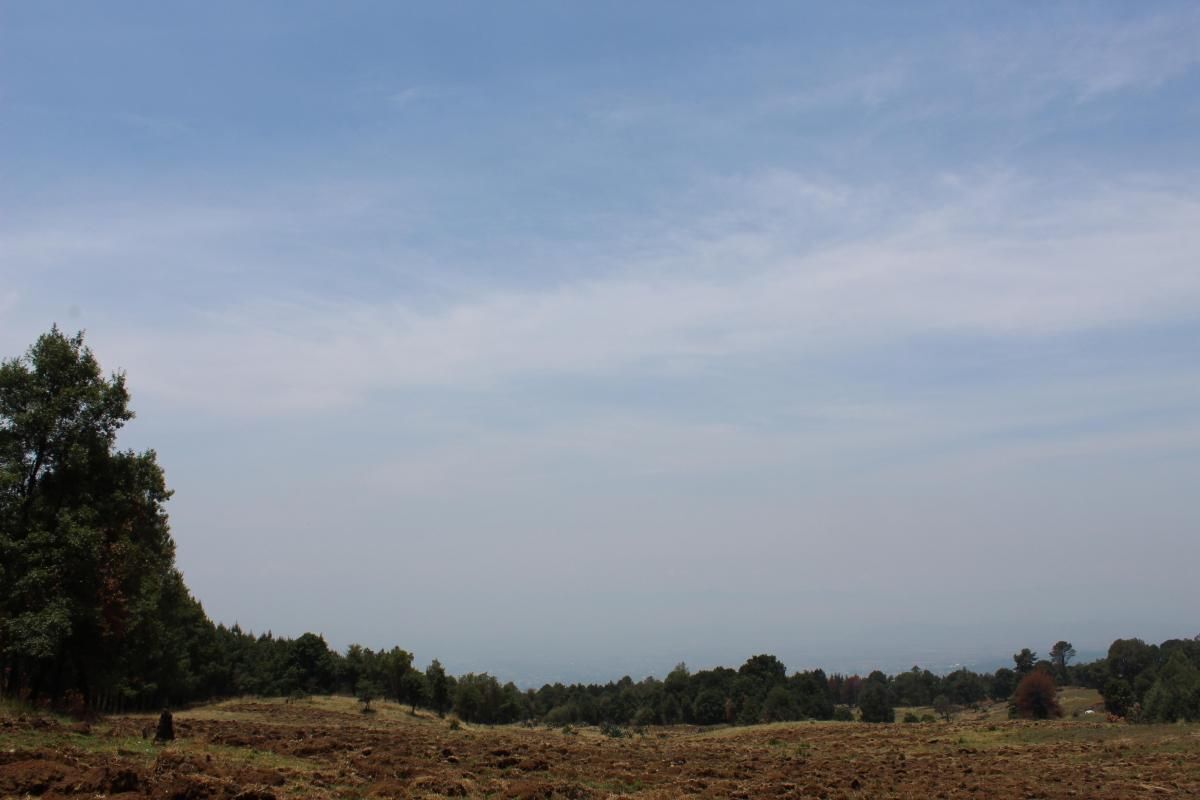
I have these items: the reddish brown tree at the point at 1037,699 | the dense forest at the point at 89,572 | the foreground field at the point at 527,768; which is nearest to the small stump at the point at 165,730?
the foreground field at the point at 527,768

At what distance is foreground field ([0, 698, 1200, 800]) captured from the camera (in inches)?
653

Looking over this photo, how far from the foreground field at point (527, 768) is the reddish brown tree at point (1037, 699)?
48.3 metres

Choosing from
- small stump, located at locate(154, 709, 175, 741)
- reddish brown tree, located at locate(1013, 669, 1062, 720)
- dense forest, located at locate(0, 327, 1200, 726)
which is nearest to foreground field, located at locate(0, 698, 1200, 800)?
small stump, located at locate(154, 709, 175, 741)

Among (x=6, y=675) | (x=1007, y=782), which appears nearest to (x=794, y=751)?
(x=1007, y=782)

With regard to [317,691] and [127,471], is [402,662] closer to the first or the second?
[317,691]

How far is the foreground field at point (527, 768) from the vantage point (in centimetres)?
1659

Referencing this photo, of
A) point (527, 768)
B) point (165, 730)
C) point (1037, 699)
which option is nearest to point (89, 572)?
point (165, 730)

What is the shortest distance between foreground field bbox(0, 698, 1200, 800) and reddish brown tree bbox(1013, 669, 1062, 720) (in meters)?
48.3

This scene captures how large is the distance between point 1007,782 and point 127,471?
39.9m

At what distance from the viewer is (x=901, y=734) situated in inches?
2357

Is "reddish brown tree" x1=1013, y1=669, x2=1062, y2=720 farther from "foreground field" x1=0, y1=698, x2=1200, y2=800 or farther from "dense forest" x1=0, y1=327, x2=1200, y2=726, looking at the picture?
"foreground field" x1=0, y1=698, x2=1200, y2=800

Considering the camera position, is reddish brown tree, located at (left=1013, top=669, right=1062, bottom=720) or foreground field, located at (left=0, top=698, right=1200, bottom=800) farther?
reddish brown tree, located at (left=1013, top=669, right=1062, bottom=720)

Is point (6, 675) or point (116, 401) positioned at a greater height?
point (116, 401)

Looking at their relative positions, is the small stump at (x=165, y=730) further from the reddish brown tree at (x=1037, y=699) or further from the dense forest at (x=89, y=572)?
the reddish brown tree at (x=1037, y=699)
